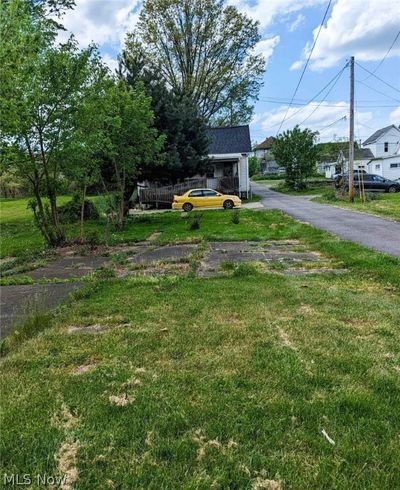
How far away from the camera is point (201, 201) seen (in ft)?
74.3

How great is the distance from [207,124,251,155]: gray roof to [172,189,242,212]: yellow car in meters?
7.35

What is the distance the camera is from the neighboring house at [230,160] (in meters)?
28.6

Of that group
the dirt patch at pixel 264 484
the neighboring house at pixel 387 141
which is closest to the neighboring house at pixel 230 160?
the dirt patch at pixel 264 484

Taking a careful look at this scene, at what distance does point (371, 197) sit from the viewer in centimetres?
2486

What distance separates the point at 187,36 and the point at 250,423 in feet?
124

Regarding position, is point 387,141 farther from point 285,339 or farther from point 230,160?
point 285,339

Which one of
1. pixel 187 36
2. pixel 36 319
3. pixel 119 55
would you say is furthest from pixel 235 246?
pixel 187 36

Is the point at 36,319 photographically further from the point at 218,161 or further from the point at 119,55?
the point at 218,161

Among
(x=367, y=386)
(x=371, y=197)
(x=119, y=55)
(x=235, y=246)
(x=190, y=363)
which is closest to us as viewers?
(x=367, y=386)

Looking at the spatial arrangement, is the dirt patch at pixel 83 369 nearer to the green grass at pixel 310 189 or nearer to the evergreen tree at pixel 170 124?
the evergreen tree at pixel 170 124

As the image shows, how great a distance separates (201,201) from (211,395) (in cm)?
2013

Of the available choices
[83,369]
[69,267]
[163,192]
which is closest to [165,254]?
[69,267]

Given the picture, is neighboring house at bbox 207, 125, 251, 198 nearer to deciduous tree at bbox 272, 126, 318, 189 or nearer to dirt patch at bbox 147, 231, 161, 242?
deciduous tree at bbox 272, 126, 318, 189

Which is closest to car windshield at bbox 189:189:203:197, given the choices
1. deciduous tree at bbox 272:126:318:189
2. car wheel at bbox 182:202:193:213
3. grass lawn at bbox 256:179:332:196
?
car wheel at bbox 182:202:193:213
